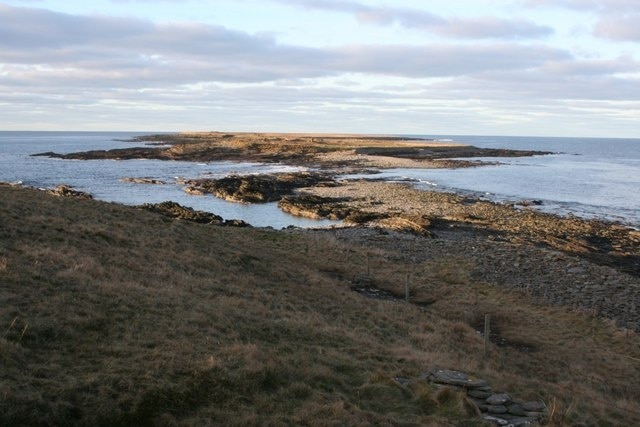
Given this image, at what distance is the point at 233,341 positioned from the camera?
516 inches

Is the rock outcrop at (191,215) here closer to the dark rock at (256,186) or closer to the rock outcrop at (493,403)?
the dark rock at (256,186)

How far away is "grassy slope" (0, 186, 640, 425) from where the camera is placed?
10.1 m

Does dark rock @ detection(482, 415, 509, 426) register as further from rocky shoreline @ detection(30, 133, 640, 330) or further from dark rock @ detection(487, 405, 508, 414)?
rocky shoreline @ detection(30, 133, 640, 330)

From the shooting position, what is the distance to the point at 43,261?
1662 cm

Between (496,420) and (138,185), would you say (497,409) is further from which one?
(138,185)

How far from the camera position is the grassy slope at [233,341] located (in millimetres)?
10072

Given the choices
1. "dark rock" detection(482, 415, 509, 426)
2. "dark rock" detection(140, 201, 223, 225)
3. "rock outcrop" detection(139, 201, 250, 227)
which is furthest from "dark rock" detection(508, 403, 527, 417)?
"dark rock" detection(140, 201, 223, 225)

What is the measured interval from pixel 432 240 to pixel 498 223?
9728 mm

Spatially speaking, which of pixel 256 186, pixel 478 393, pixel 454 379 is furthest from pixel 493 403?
pixel 256 186

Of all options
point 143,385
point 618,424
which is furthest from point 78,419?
point 618,424

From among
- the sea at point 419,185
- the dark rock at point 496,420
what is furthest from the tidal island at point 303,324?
the sea at point 419,185

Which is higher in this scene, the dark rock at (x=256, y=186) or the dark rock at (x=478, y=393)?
the dark rock at (x=256, y=186)

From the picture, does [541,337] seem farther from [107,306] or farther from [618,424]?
[107,306]

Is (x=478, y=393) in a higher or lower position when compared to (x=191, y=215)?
lower
